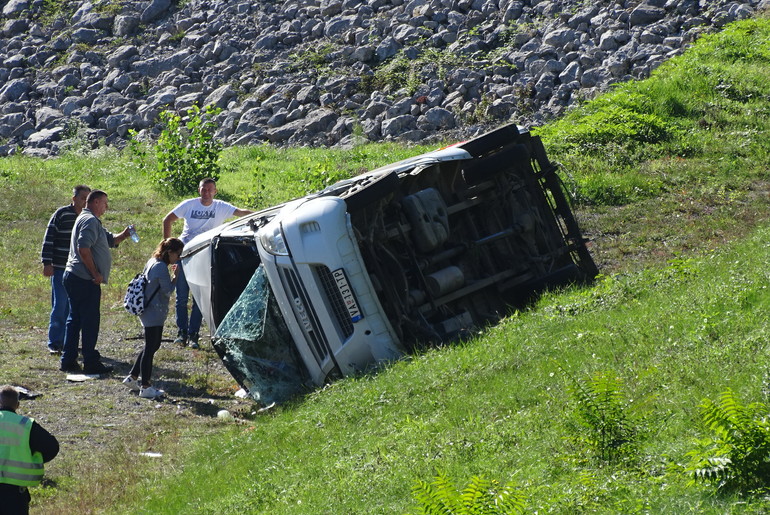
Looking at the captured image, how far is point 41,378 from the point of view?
11.0 metres

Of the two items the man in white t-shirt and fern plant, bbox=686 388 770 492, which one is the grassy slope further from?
the man in white t-shirt

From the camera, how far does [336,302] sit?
9.54m

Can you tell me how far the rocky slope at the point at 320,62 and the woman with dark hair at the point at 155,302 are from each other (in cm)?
1158

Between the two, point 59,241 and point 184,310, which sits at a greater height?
point 59,241

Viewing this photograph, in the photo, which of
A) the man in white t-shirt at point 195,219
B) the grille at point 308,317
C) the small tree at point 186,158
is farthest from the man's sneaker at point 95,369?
the small tree at point 186,158

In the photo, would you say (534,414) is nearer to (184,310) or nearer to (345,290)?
(345,290)

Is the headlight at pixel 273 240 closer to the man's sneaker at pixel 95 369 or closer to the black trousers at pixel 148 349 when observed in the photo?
the black trousers at pixel 148 349

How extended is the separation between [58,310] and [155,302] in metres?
2.34

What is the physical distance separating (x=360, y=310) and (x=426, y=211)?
1.21 metres

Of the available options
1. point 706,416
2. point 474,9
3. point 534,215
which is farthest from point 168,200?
point 706,416

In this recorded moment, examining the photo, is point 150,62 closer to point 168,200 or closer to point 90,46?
point 90,46

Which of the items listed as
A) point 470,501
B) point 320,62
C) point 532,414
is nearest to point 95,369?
point 532,414

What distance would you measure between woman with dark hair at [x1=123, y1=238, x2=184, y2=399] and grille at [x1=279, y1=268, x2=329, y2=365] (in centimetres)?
128

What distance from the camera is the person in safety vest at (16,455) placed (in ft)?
21.6
